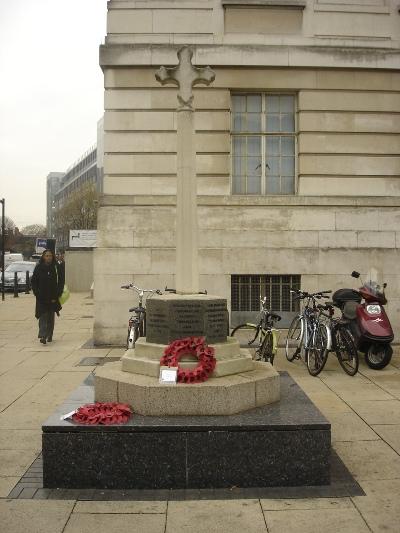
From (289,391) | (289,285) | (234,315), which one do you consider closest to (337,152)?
(289,285)

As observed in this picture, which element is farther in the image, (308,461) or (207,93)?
(207,93)

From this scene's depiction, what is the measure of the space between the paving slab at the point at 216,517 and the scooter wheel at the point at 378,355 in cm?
583

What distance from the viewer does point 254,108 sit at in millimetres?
12812

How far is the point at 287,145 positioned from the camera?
12.9 m

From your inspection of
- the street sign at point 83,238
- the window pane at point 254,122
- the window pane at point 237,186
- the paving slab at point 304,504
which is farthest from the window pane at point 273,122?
the street sign at point 83,238

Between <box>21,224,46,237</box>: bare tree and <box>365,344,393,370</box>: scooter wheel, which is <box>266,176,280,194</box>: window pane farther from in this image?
<box>21,224,46,237</box>: bare tree

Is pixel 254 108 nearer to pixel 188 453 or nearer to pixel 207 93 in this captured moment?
pixel 207 93

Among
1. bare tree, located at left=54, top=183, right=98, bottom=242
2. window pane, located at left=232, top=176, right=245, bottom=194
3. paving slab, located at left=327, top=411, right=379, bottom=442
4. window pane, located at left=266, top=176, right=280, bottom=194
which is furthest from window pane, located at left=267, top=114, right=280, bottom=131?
bare tree, located at left=54, top=183, right=98, bottom=242

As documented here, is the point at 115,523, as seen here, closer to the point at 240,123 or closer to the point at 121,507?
the point at 121,507

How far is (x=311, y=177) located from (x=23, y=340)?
24.2ft

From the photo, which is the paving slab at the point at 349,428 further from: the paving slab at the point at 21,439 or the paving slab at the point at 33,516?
the paving slab at the point at 21,439

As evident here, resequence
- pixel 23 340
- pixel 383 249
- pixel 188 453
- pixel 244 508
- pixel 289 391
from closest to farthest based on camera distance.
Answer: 1. pixel 244 508
2. pixel 188 453
3. pixel 289 391
4. pixel 383 249
5. pixel 23 340

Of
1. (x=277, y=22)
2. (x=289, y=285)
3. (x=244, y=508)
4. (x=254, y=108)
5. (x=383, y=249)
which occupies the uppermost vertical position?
(x=277, y=22)

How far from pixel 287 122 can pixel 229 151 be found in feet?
5.11
